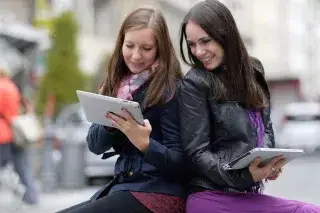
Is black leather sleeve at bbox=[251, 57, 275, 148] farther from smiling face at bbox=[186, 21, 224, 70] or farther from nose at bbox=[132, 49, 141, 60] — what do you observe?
nose at bbox=[132, 49, 141, 60]

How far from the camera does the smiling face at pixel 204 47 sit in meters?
3.20

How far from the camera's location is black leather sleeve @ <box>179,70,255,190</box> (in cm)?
309

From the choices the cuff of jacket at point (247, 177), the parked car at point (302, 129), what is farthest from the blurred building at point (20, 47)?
the cuff of jacket at point (247, 177)

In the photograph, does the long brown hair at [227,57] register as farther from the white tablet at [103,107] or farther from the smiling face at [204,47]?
the white tablet at [103,107]

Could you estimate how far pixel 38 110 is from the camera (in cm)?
2952

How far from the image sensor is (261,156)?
9.77 feet

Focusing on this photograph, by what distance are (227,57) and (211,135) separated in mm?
311

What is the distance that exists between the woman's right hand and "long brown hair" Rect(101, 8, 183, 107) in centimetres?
43

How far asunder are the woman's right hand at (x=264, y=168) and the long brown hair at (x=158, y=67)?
1.41 ft

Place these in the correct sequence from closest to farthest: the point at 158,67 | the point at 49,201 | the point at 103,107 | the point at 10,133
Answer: the point at 103,107 < the point at 158,67 < the point at 10,133 < the point at 49,201

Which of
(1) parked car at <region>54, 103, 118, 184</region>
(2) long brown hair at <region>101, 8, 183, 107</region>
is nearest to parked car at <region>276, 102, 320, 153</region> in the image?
(1) parked car at <region>54, 103, 118, 184</region>

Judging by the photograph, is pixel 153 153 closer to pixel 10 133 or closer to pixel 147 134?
pixel 147 134

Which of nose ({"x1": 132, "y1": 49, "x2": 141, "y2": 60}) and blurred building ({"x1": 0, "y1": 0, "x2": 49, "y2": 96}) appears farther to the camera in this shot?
blurred building ({"x1": 0, "y1": 0, "x2": 49, "y2": 96})

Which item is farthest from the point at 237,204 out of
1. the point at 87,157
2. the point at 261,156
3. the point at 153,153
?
the point at 87,157
